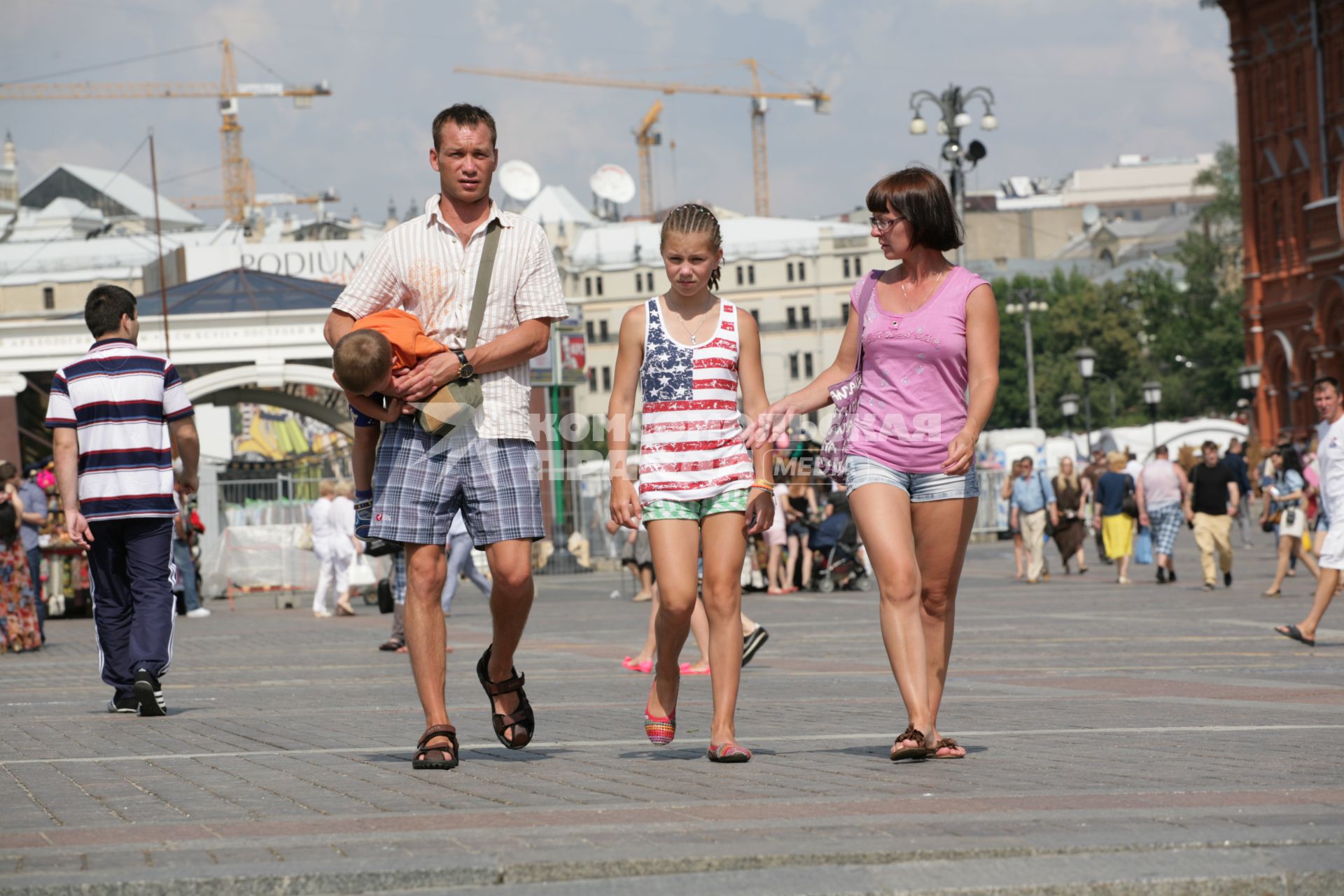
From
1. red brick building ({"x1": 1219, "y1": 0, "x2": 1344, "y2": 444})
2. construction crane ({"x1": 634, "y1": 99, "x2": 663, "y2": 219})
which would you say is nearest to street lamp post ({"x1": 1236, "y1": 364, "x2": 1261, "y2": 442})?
red brick building ({"x1": 1219, "y1": 0, "x2": 1344, "y2": 444})

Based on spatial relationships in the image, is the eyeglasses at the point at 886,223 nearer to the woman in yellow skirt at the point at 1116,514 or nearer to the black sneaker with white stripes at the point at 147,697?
the black sneaker with white stripes at the point at 147,697

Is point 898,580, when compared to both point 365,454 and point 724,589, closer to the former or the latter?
point 724,589

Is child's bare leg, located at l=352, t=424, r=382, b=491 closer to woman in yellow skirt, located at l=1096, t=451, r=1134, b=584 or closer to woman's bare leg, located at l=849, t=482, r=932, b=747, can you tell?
woman's bare leg, located at l=849, t=482, r=932, b=747

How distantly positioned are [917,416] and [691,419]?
2.60 ft

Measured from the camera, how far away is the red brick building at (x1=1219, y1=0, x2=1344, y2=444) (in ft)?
213

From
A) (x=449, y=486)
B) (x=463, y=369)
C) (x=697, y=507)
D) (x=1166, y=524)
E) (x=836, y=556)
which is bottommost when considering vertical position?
(x=836, y=556)

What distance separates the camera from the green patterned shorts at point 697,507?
7.18 metres

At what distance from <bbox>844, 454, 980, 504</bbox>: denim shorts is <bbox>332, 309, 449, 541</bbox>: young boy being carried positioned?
4.94 ft

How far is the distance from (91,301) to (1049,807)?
21.2 feet

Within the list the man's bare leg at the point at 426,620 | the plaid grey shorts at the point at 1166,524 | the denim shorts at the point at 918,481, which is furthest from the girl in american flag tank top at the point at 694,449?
the plaid grey shorts at the point at 1166,524

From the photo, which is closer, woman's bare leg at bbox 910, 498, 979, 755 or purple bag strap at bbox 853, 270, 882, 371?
woman's bare leg at bbox 910, 498, 979, 755

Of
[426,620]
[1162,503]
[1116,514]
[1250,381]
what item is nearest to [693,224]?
[426,620]

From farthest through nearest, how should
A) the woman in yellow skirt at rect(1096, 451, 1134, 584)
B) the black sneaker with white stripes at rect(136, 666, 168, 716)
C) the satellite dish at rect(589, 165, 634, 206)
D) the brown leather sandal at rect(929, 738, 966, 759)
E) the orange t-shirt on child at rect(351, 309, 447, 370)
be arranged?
the satellite dish at rect(589, 165, 634, 206) < the woman in yellow skirt at rect(1096, 451, 1134, 584) < the black sneaker with white stripes at rect(136, 666, 168, 716) < the brown leather sandal at rect(929, 738, 966, 759) < the orange t-shirt on child at rect(351, 309, 447, 370)

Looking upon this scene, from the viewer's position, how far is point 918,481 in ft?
23.3
